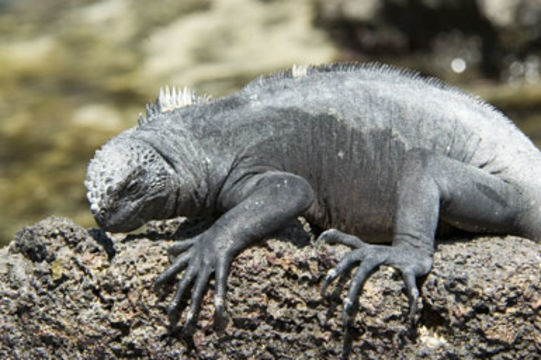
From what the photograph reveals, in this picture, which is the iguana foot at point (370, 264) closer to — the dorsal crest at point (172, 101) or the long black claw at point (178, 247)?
the long black claw at point (178, 247)

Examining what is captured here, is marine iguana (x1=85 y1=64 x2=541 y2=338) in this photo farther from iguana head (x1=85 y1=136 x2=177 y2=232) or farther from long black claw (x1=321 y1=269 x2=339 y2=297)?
long black claw (x1=321 y1=269 x2=339 y2=297)

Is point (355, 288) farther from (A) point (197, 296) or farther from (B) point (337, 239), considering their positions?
(A) point (197, 296)

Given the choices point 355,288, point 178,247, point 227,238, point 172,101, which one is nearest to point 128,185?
point 178,247

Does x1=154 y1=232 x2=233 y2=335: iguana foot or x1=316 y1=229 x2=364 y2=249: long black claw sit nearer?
x1=154 y1=232 x2=233 y2=335: iguana foot

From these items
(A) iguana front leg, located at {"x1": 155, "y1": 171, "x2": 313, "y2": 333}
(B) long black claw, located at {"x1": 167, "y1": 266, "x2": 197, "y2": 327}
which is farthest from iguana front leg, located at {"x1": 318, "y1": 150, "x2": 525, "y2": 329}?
(B) long black claw, located at {"x1": 167, "y1": 266, "x2": 197, "y2": 327}

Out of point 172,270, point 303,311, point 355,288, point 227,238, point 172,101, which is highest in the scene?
point 172,101
